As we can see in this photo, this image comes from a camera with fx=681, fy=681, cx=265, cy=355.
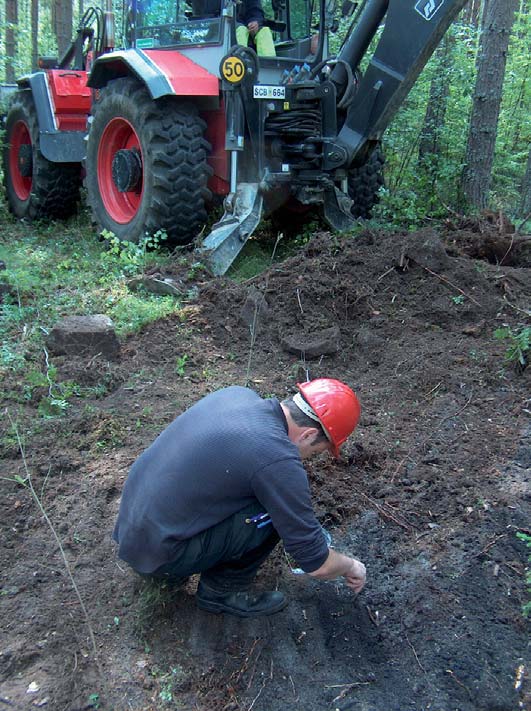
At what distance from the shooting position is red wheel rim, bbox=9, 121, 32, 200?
8.88 metres

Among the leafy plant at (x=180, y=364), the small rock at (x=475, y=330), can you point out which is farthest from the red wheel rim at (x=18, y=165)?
the small rock at (x=475, y=330)

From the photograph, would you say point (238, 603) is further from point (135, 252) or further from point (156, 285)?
point (135, 252)

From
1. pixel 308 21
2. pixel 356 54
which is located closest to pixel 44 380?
pixel 356 54

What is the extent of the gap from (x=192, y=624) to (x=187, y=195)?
4.17 metres

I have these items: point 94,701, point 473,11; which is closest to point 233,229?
point 94,701

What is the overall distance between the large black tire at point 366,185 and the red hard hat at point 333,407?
5098mm

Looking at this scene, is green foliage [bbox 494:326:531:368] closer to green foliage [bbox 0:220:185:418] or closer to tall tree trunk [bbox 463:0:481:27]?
green foliage [bbox 0:220:185:418]

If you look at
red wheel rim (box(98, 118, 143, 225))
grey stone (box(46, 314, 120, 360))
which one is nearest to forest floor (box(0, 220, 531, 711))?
grey stone (box(46, 314, 120, 360))

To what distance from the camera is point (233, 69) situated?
575 cm

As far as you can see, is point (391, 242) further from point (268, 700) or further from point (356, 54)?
point (268, 700)

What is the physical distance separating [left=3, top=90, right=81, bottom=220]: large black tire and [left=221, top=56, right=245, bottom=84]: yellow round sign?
125 inches

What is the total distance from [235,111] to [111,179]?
69.9 inches

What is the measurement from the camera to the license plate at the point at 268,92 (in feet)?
19.4

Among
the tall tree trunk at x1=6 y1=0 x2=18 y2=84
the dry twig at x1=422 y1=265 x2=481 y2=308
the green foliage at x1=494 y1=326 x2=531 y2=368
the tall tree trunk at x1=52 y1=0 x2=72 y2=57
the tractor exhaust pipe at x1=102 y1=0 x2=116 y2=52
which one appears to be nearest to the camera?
the green foliage at x1=494 y1=326 x2=531 y2=368
